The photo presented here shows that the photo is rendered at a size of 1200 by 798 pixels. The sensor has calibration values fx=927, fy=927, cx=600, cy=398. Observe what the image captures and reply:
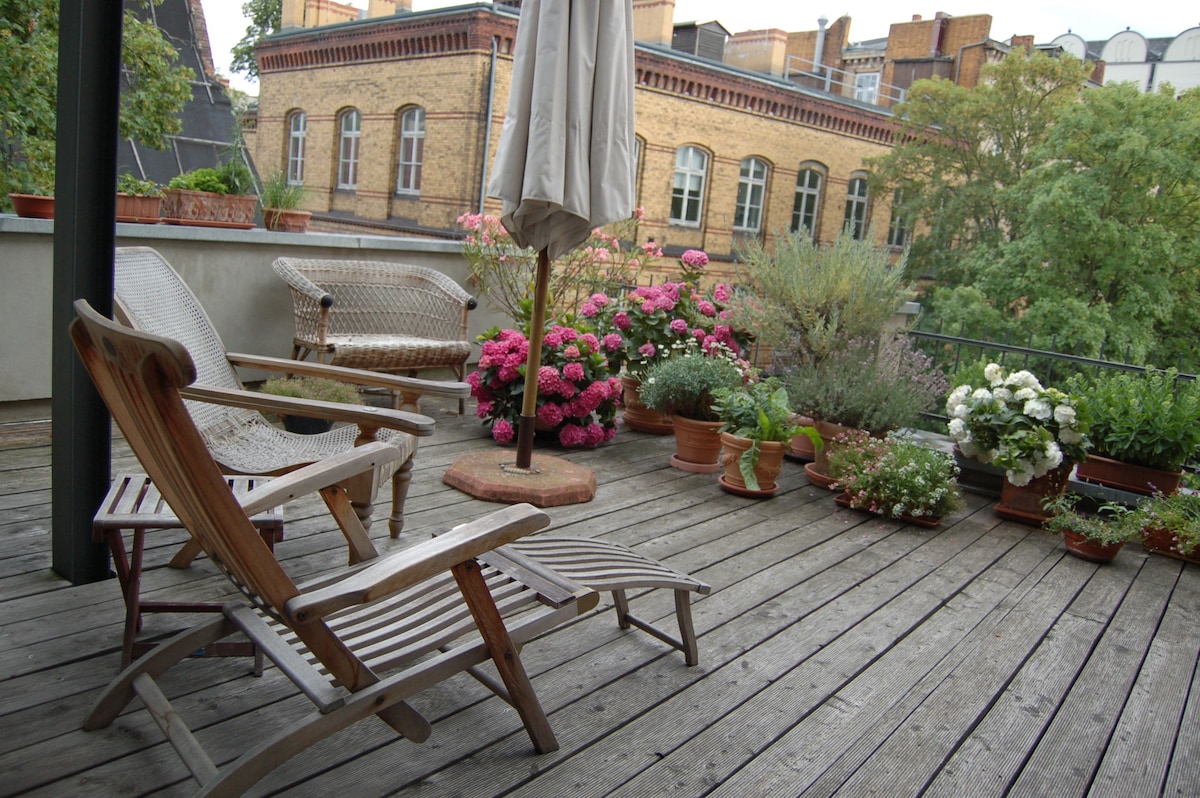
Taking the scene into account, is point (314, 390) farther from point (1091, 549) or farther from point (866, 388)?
point (1091, 549)

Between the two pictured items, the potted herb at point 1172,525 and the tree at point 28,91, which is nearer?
the potted herb at point 1172,525

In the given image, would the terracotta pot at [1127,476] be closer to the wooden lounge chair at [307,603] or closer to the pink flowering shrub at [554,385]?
the pink flowering shrub at [554,385]

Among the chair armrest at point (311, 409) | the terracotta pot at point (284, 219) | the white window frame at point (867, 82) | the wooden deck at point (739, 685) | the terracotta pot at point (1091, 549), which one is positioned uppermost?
the white window frame at point (867, 82)

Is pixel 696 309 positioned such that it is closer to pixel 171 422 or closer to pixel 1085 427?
pixel 1085 427

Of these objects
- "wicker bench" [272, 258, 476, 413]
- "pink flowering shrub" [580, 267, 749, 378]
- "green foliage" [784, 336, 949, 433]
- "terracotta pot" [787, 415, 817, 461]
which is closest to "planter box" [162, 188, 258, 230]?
"wicker bench" [272, 258, 476, 413]

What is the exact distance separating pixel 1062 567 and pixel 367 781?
3316 millimetres

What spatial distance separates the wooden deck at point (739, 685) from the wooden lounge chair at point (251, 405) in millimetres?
366

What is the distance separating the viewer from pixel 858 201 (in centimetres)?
2569

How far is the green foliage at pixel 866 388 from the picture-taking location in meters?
5.10

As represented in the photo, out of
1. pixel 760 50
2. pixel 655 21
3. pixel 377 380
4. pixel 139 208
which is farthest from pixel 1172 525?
pixel 760 50

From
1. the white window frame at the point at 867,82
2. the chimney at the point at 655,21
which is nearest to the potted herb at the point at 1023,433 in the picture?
the chimney at the point at 655,21

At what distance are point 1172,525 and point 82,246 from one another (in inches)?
182

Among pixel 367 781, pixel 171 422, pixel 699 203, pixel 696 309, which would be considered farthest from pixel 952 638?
pixel 699 203

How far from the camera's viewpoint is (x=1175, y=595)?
3916mm
